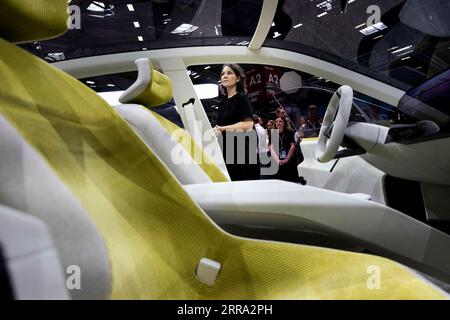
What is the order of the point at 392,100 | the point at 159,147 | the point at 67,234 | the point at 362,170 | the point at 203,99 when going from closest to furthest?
the point at 67,234 < the point at 159,147 < the point at 362,170 < the point at 392,100 < the point at 203,99

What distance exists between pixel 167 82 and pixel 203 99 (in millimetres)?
2823

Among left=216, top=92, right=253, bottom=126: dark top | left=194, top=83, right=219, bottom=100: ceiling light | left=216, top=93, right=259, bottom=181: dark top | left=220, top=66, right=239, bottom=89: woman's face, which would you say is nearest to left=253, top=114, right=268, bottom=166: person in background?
left=216, top=93, right=259, bottom=181: dark top

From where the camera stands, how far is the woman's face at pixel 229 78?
259 cm

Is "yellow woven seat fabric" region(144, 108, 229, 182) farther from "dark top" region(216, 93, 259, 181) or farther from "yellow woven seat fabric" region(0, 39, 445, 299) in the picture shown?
"yellow woven seat fabric" region(0, 39, 445, 299)

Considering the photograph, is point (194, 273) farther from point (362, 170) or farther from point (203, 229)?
point (362, 170)

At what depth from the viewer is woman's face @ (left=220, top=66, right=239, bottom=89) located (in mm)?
2594

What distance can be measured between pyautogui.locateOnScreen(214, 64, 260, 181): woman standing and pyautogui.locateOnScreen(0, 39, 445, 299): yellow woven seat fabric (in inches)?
72.8

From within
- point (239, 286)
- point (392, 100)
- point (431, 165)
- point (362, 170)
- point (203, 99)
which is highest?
point (239, 286)

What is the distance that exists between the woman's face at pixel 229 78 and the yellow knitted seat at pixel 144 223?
72.9 inches

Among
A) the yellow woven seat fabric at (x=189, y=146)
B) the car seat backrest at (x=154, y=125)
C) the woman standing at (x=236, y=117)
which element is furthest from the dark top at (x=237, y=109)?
the car seat backrest at (x=154, y=125)

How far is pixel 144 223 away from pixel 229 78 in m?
1.97
